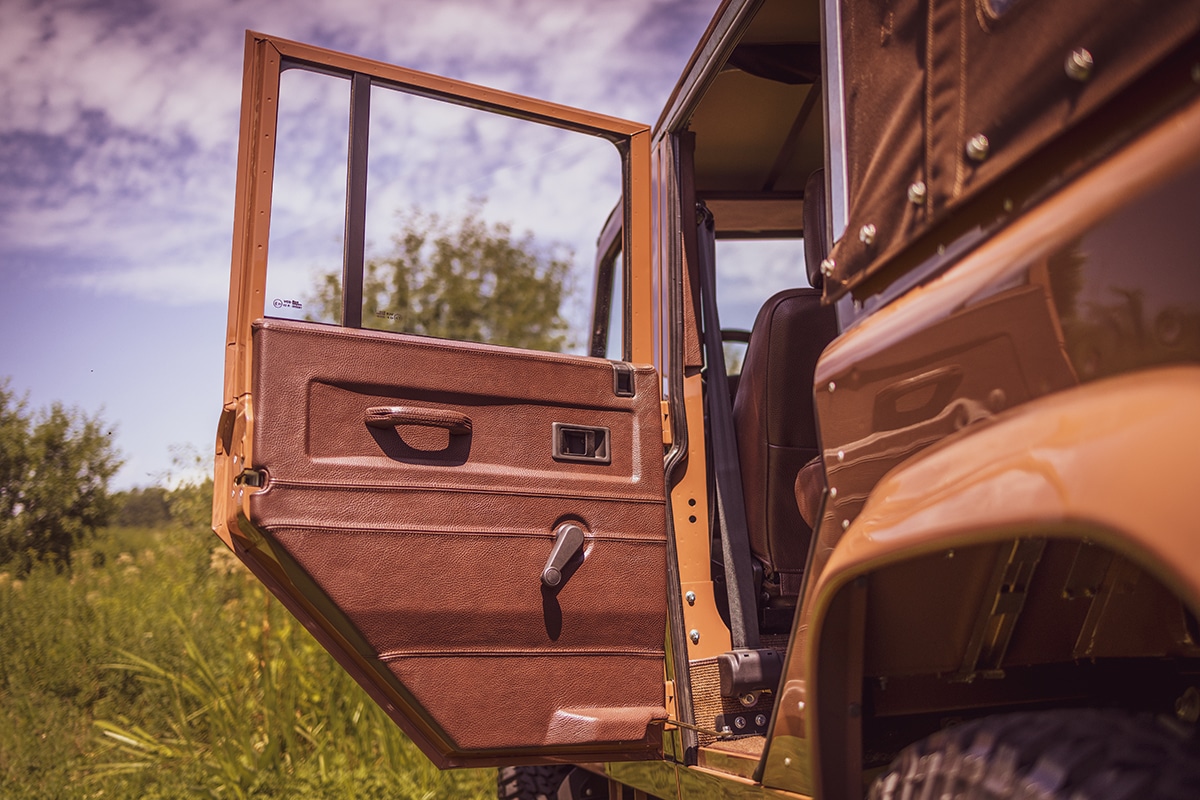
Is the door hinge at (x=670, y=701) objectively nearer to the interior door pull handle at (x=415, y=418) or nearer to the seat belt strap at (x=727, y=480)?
the seat belt strap at (x=727, y=480)

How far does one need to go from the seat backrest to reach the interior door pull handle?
0.80m

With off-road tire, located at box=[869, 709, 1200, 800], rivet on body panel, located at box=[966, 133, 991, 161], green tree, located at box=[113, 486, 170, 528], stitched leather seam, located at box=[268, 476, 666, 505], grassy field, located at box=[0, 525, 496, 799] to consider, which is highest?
green tree, located at box=[113, 486, 170, 528]

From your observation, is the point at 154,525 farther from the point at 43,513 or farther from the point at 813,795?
the point at 813,795

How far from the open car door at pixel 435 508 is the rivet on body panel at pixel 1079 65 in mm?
1442

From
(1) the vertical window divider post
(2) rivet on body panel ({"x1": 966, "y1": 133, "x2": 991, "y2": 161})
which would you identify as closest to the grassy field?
(1) the vertical window divider post

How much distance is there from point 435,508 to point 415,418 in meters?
0.21

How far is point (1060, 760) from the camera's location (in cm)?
94

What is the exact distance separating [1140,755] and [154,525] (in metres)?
8.84

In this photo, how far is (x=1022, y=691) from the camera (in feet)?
4.91

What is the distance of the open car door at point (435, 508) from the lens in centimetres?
194

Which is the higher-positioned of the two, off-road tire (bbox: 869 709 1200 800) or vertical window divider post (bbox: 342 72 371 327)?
vertical window divider post (bbox: 342 72 371 327)

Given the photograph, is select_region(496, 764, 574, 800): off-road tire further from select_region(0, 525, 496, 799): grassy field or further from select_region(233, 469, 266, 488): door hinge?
select_region(233, 469, 266, 488): door hinge

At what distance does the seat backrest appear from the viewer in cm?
234

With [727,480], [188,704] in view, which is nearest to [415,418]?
[727,480]
